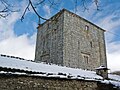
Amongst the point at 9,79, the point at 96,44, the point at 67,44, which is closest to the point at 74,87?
the point at 9,79

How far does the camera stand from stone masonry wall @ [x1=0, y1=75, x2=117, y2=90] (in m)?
8.08

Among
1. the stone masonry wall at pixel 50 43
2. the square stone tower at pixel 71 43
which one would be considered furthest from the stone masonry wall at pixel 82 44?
the stone masonry wall at pixel 50 43

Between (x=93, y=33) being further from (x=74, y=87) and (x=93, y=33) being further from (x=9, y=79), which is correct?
(x=9, y=79)

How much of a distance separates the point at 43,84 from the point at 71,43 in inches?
492

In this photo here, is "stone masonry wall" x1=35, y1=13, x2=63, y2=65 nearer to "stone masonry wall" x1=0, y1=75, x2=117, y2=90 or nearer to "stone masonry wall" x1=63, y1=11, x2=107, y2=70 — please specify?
"stone masonry wall" x1=63, y1=11, x2=107, y2=70

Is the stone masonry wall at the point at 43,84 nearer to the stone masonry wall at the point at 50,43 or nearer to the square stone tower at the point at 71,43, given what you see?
the square stone tower at the point at 71,43

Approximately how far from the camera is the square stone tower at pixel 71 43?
2056cm

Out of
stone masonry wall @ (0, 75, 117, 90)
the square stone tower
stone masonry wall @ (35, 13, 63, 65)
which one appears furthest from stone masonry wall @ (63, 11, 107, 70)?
stone masonry wall @ (0, 75, 117, 90)

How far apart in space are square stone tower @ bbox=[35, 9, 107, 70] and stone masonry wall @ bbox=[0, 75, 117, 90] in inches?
330

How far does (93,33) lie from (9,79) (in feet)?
61.1

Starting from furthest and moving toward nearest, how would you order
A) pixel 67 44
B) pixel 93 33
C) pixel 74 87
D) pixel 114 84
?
pixel 93 33
pixel 67 44
pixel 114 84
pixel 74 87

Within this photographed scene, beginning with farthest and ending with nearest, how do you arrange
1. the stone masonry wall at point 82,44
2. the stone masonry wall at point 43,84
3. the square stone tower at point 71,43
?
the stone masonry wall at point 82,44 → the square stone tower at point 71,43 → the stone masonry wall at point 43,84

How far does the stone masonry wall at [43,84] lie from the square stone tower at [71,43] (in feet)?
27.5

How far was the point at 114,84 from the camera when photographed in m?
11.2
